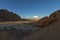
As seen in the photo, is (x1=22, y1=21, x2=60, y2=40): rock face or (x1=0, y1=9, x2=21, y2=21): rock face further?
(x1=0, y1=9, x2=21, y2=21): rock face

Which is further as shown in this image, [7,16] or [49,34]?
[7,16]

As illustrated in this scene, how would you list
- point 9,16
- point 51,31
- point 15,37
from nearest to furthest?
point 51,31
point 15,37
point 9,16

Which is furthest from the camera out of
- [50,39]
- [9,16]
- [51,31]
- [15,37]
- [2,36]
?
[9,16]

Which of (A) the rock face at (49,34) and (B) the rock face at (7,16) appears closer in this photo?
(A) the rock face at (49,34)

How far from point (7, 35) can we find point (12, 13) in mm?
1780

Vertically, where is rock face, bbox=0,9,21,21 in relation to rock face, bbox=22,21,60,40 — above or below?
above

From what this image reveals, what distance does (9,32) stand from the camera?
2615 millimetres

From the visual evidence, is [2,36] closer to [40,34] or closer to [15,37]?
[15,37]

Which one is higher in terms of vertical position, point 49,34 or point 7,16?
point 7,16

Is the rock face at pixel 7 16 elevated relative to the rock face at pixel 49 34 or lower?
elevated

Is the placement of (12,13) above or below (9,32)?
above

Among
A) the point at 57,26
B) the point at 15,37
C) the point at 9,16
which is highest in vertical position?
the point at 9,16

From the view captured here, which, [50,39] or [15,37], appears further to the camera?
[15,37]

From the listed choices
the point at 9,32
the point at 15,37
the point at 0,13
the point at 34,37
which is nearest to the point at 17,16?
the point at 0,13
